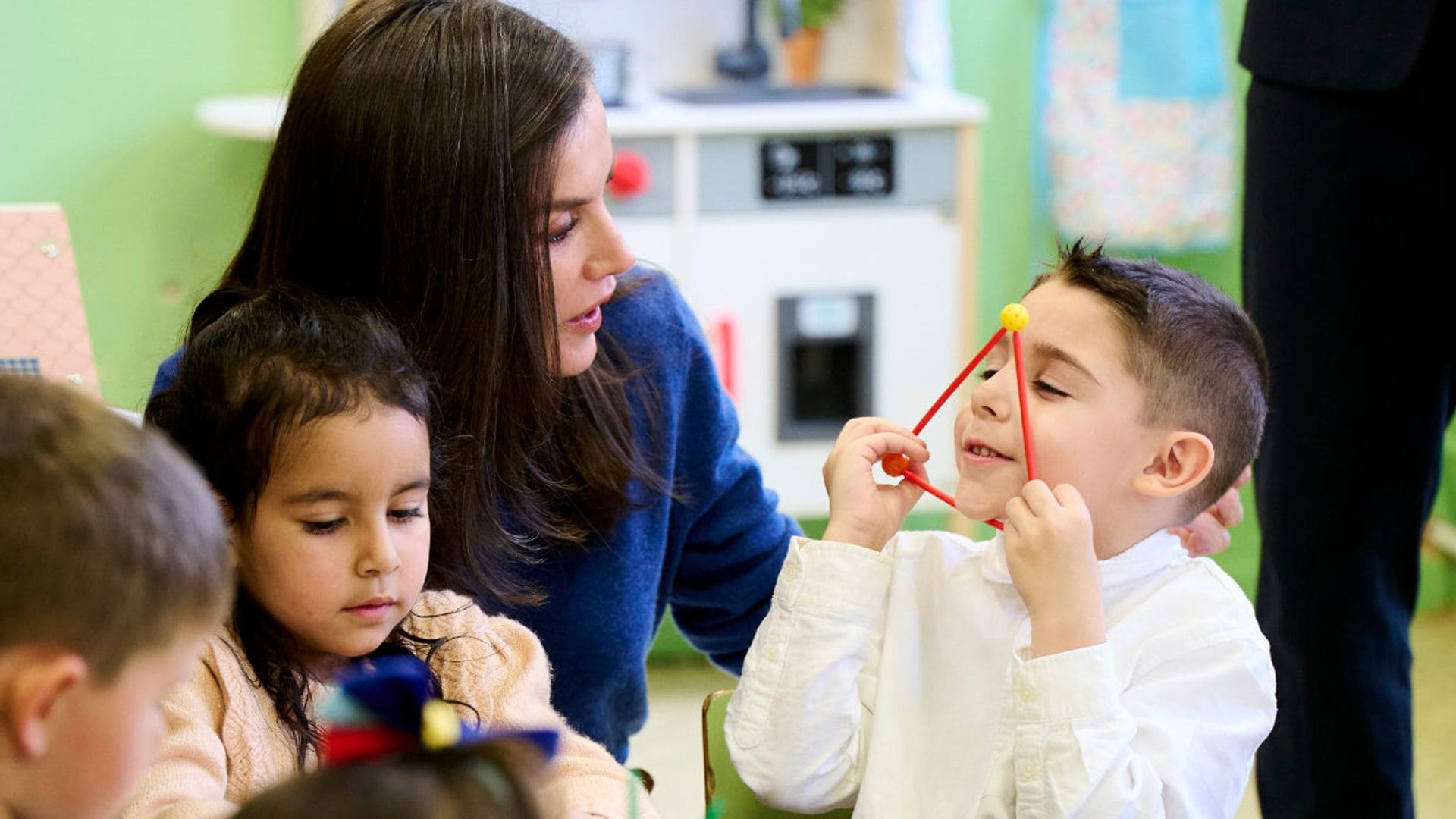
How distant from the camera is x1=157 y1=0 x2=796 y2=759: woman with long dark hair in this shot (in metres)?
1.22

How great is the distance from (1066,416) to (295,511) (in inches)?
21.7

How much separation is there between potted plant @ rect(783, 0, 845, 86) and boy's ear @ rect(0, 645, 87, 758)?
8.34 feet

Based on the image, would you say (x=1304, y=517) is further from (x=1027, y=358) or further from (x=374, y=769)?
(x=374, y=769)

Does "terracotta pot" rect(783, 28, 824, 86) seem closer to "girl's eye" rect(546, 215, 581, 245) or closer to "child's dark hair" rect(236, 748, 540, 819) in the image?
"girl's eye" rect(546, 215, 581, 245)

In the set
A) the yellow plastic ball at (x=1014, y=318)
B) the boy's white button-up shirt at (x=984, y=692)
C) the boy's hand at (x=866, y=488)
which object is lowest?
the boy's white button-up shirt at (x=984, y=692)

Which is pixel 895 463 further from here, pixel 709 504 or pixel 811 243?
pixel 811 243

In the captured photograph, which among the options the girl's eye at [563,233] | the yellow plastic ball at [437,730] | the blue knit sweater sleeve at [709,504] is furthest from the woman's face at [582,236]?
the yellow plastic ball at [437,730]

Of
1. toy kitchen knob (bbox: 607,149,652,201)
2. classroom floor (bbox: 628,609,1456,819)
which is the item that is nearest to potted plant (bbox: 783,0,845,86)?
toy kitchen knob (bbox: 607,149,652,201)

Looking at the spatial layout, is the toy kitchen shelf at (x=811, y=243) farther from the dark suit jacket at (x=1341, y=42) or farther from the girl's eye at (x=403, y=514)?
the girl's eye at (x=403, y=514)

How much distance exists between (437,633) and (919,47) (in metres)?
2.08

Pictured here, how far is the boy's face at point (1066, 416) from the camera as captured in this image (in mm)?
1212

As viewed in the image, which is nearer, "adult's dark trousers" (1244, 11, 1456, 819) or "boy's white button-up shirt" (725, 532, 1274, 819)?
"boy's white button-up shirt" (725, 532, 1274, 819)

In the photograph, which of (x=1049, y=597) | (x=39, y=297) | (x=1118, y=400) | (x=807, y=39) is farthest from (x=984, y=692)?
(x=807, y=39)

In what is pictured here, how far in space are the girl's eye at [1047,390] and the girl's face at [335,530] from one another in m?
0.46
